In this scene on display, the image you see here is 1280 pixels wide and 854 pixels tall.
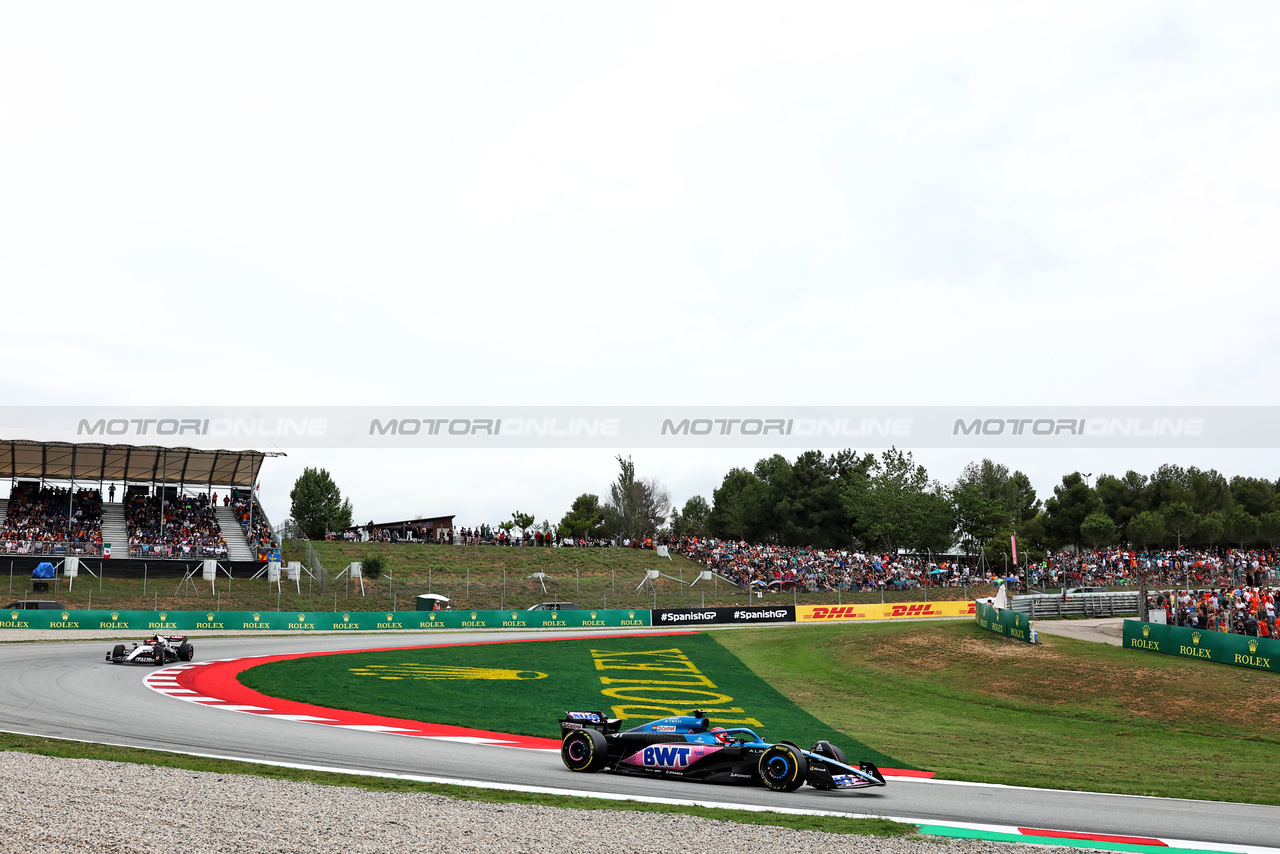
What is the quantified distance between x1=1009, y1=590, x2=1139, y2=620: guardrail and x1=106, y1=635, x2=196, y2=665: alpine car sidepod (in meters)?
34.1

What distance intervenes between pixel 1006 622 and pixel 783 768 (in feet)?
77.5

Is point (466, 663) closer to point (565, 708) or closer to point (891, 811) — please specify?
point (565, 708)

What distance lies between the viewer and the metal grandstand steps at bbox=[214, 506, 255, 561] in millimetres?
51094

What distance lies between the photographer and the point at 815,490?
99.4 meters

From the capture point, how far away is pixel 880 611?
5106 cm

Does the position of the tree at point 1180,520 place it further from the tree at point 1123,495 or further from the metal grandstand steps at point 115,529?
the metal grandstand steps at point 115,529

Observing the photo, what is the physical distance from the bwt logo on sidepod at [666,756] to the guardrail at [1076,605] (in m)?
33.8

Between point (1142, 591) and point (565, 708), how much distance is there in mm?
23818

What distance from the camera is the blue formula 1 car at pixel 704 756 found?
452 inches

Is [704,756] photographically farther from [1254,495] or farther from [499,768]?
[1254,495]

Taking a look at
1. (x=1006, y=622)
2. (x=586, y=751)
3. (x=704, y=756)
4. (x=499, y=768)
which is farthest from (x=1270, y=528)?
(x=499, y=768)

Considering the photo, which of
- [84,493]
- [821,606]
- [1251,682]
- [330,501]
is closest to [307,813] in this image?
[1251,682]

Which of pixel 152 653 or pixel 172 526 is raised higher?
pixel 172 526

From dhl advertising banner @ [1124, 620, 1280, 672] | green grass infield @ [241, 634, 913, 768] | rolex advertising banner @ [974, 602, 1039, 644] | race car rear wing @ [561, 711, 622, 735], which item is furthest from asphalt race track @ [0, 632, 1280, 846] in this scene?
rolex advertising banner @ [974, 602, 1039, 644]
